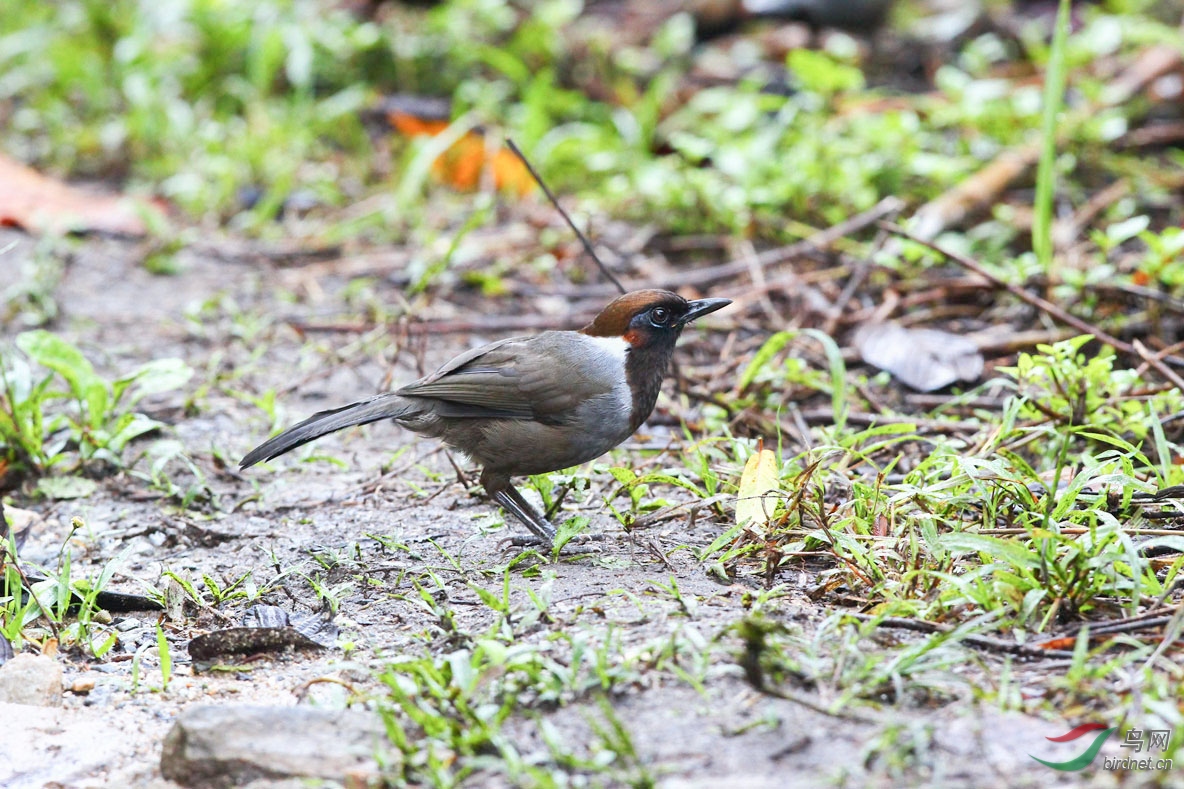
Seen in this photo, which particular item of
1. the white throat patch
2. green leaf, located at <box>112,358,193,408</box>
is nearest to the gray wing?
the white throat patch

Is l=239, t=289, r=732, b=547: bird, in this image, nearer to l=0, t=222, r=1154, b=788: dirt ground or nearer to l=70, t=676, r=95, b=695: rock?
l=0, t=222, r=1154, b=788: dirt ground

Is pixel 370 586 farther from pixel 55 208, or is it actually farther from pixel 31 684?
pixel 55 208

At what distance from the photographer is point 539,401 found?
12.8 feet

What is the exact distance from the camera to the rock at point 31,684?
9.70 ft

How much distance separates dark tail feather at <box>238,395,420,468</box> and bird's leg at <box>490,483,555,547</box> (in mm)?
412

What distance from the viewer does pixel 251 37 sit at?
865 centimetres

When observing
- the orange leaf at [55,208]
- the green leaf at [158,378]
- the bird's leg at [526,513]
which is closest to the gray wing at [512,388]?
the bird's leg at [526,513]

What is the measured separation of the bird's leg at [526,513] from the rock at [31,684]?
141cm

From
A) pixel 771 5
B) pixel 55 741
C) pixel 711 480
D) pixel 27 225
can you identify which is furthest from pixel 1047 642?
pixel 771 5

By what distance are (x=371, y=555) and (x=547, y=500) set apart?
629mm

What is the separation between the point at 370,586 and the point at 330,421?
653 millimetres

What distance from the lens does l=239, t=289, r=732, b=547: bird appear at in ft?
12.5

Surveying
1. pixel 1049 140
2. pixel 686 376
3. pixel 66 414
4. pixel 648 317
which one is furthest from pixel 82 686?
pixel 1049 140

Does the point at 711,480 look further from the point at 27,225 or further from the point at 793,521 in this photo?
the point at 27,225
